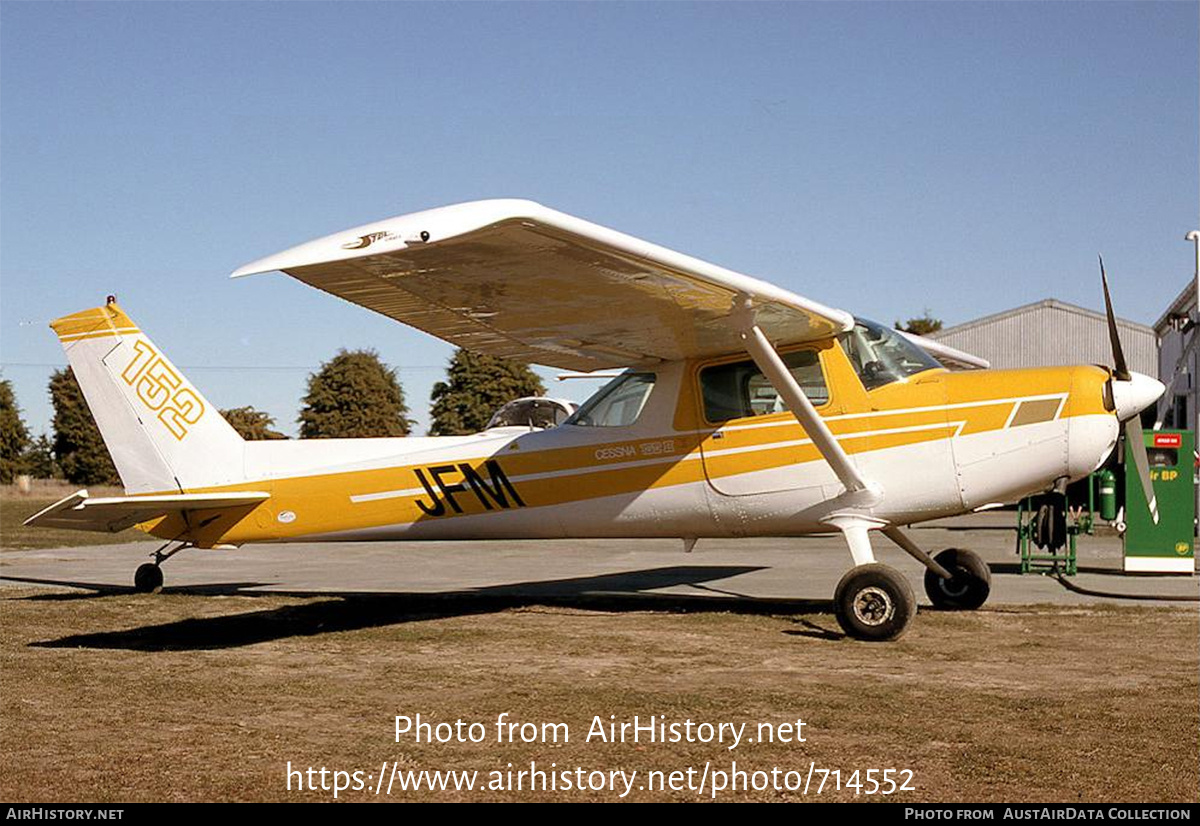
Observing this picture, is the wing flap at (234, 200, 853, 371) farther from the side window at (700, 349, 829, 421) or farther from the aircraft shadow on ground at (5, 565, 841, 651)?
the aircraft shadow on ground at (5, 565, 841, 651)

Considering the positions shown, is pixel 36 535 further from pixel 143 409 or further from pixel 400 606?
pixel 400 606

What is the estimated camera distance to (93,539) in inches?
969

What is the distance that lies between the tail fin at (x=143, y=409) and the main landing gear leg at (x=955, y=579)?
6.61 metres

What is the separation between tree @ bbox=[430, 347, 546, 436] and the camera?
157ft

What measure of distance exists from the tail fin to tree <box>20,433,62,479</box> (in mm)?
56981

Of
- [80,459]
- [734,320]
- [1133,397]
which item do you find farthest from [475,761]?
[80,459]

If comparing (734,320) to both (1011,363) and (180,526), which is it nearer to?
(180,526)

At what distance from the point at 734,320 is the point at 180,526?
234 inches

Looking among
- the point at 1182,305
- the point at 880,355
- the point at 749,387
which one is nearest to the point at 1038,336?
the point at 1182,305

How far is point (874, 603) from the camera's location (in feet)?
31.1

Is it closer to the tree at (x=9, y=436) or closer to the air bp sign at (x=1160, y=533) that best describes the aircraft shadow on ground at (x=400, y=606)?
the air bp sign at (x=1160, y=533)

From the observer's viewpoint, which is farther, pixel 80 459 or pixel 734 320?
pixel 80 459

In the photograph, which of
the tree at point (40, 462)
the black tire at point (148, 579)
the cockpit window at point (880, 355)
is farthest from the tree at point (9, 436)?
the cockpit window at point (880, 355)

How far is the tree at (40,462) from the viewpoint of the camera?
212 feet
